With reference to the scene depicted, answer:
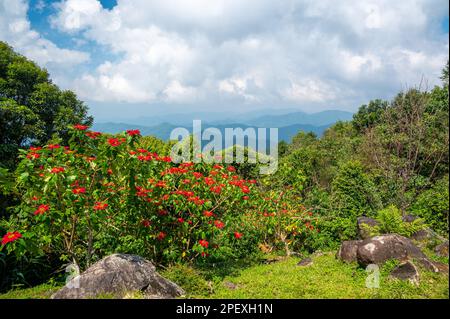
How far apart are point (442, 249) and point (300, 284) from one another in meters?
3.44

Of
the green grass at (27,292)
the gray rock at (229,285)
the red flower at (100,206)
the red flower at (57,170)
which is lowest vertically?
the green grass at (27,292)

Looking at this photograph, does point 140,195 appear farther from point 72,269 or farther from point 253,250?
point 253,250

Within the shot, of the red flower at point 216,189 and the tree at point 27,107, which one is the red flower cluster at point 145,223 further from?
the tree at point 27,107

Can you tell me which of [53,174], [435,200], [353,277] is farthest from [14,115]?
[435,200]

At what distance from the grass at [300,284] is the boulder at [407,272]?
98 mm

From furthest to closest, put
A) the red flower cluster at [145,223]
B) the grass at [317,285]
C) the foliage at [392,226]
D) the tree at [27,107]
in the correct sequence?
the tree at [27,107] → the foliage at [392,226] → the red flower cluster at [145,223] → the grass at [317,285]

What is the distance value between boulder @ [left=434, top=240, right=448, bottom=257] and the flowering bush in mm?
3847

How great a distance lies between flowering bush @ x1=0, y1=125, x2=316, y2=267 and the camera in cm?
536

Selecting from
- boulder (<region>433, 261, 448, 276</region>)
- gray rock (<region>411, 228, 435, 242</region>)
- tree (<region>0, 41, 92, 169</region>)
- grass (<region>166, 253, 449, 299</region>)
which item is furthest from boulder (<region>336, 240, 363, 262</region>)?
tree (<region>0, 41, 92, 169</region>)

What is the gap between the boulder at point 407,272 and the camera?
572 centimetres

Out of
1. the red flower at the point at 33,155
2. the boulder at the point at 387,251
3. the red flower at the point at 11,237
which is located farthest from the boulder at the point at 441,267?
the red flower at the point at 33,155
